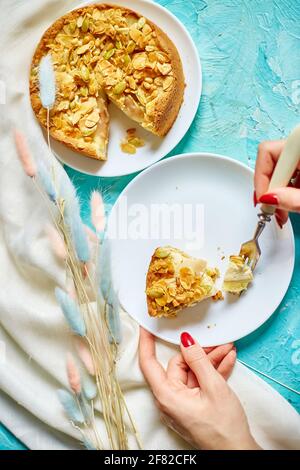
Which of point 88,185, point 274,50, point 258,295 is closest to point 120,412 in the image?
point 258,295

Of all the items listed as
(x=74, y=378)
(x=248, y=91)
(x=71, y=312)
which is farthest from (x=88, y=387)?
(x=248, y=91)

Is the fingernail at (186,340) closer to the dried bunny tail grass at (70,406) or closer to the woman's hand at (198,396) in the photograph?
the woman's hand at (198,396)

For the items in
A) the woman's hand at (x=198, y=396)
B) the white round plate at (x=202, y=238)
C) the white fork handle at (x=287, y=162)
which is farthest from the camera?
the white round plate at (x=202, y=238)

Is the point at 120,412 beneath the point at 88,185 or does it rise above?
beneath

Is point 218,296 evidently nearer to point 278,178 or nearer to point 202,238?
point 202,238

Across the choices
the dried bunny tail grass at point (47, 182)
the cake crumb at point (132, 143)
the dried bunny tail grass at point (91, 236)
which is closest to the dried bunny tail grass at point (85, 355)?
the dried bunny tail grass at point (91, 236)
